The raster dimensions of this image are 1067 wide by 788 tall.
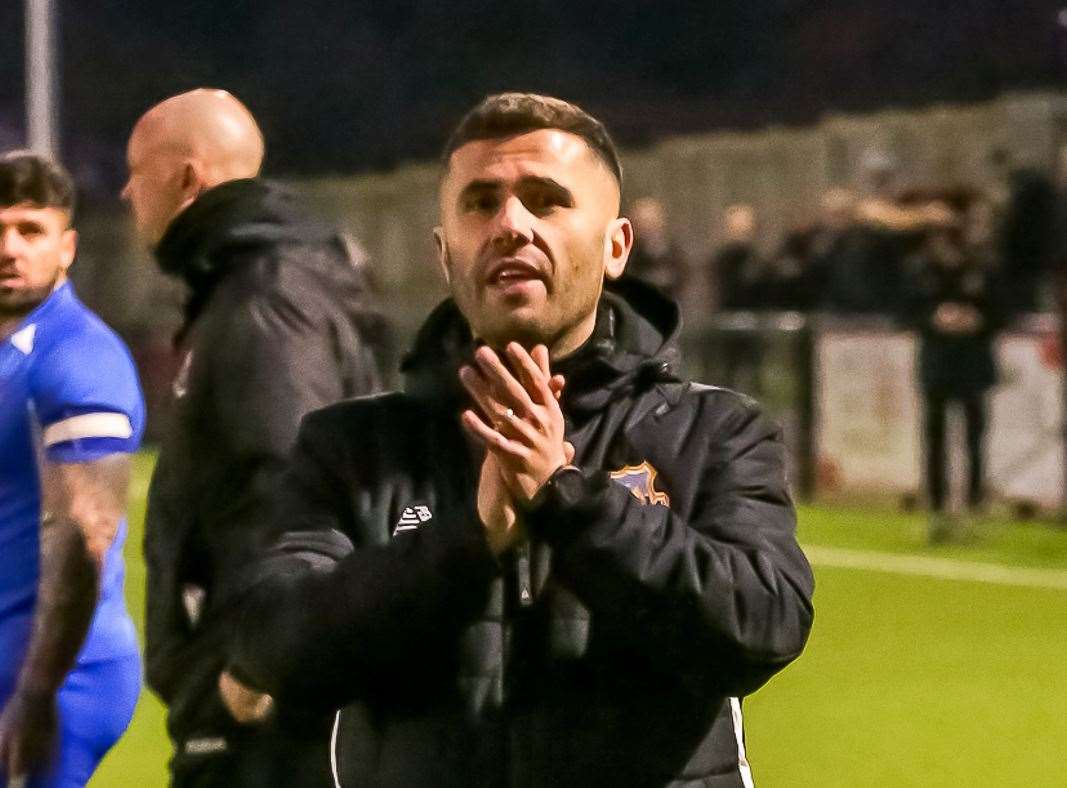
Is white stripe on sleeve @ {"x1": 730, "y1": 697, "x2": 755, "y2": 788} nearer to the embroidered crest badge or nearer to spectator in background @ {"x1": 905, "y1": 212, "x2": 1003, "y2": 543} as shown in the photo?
the embroidered crest badge

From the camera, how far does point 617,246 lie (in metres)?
2.65

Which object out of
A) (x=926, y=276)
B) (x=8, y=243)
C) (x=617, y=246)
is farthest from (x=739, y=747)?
(x=926, y=276)

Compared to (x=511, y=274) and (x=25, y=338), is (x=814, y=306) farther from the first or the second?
(x=511, y=274)

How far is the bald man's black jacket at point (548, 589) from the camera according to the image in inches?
94.3

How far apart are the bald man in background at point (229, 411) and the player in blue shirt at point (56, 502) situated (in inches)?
4.9

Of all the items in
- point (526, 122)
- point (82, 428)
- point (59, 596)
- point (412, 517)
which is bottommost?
point (59, 596)

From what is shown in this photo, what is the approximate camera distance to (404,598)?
7.92ft

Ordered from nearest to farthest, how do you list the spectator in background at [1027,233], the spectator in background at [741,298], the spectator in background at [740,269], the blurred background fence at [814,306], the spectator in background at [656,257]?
the blurred background fence at [814,306] → the spectator in background at [1027,233] → the spectator in background at [741,298] → the spectator in background at [656,257] → the spectator in background at [740,269]

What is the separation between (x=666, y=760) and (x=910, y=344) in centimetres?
1200

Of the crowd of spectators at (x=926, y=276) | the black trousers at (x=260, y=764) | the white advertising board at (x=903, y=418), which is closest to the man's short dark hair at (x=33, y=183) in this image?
the black trousers at (x=260, y=764)

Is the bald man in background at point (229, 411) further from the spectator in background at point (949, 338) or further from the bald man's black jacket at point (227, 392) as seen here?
the spectator in background at point (949, 338)

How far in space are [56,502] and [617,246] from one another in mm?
1720

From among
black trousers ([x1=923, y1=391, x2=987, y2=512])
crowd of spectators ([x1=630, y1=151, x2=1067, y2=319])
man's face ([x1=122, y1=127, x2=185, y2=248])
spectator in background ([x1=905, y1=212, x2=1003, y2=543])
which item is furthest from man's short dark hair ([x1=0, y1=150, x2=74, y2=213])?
black trousers ([x1=923, y1=391, x2=987, y2=512])

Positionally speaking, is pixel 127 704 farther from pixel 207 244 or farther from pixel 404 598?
pixel 404 598
